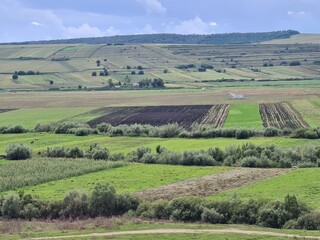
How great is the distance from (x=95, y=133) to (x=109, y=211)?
6227 cm

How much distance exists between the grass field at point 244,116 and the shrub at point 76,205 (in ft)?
205

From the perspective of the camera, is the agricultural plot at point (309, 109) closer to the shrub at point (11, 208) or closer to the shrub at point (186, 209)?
the shrub at point (186, 209)

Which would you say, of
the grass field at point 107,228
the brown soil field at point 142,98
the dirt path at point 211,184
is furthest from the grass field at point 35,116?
the grass field at point 107,228

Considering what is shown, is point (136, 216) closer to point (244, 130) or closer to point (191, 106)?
point (244, 130)

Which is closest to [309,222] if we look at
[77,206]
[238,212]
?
[238,212]

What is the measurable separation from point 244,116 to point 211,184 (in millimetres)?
62842

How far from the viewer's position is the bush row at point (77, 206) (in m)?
56.2

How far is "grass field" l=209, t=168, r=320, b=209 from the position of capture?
58812 mm

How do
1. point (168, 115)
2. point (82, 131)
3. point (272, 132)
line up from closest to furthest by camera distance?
point (272, 132)
point (82, 131)
point (168, 115)

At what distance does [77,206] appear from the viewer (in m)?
56.7

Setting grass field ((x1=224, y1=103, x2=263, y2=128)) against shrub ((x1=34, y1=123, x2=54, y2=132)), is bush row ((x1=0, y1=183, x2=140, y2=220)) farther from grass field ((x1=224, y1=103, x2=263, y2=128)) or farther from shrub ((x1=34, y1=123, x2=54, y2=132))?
shrub ((x1=34, y1=123, x2=54, y2=132))

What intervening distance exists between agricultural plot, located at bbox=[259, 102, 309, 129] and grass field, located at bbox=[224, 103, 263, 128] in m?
1.39

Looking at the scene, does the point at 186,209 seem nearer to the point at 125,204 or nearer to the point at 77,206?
the point at 125,204

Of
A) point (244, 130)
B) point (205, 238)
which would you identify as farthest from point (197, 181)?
point (244, 130)
